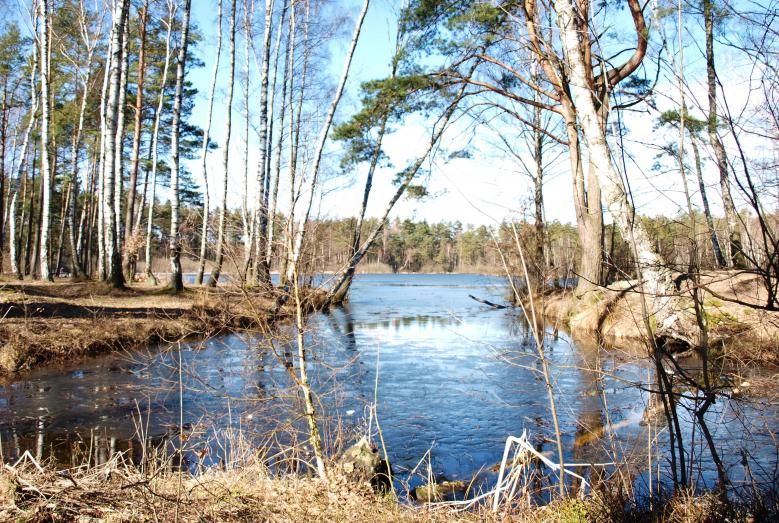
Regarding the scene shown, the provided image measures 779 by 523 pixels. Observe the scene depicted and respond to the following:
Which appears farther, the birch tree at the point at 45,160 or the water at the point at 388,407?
the birch tree at the point at 45,160

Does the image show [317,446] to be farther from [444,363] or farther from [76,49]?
[76,49]

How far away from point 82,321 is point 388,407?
6.38 m

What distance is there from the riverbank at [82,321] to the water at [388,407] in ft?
1.37

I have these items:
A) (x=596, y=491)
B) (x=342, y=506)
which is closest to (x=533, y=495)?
(x=596, y=491)

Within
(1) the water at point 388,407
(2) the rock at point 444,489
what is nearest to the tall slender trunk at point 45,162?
(1) the water at point 388,407

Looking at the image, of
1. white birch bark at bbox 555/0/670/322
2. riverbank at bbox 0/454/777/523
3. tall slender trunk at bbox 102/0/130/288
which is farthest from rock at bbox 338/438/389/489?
tall slender trunk at bbox 102/0/130/288

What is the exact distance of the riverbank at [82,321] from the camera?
8375mm

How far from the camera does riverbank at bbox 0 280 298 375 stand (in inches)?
330

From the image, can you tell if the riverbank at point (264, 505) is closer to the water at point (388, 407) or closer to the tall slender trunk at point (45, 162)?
the water at point (388, 407)

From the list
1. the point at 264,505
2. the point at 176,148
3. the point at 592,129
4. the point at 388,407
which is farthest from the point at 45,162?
the point at 592,129

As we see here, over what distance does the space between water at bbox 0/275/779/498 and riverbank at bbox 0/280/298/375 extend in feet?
1.37

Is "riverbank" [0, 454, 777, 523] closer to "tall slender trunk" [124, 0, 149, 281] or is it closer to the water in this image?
the water

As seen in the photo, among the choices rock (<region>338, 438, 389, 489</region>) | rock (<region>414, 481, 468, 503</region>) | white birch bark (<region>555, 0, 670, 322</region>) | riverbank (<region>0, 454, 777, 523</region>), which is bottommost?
rock (<region>414, 481, 468, 503</region>)

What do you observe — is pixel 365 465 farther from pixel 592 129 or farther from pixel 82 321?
pixel 82 321
